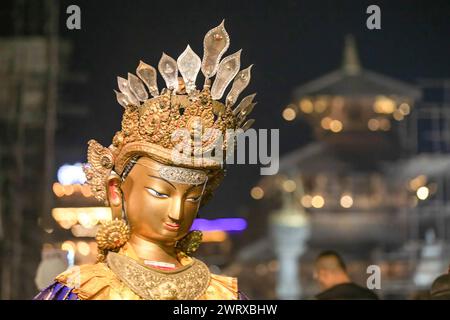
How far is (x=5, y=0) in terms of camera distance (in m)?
5.08

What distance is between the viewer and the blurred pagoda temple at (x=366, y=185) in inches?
209

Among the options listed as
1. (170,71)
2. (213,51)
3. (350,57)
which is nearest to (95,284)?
(170,71)

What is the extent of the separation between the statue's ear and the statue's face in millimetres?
49

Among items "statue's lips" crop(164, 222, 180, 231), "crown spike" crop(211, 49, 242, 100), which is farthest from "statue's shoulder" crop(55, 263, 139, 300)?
"crown spike" crop(211, 49, 242, 100)

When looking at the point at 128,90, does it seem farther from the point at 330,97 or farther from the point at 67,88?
the point at 330,97

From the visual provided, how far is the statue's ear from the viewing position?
338cm

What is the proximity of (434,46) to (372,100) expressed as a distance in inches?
27.4

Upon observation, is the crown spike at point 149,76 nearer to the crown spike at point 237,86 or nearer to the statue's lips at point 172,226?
the crown spike at point 237,86

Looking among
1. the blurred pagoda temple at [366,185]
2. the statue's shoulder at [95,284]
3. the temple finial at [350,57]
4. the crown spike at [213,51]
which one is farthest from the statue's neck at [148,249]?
the temple finial at [350,57]

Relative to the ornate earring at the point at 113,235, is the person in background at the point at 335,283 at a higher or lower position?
lower

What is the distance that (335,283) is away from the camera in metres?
4.54

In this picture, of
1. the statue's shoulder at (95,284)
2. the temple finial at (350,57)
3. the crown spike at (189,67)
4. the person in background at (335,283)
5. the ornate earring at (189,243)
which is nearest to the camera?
the statue's shoulder at (95,284)

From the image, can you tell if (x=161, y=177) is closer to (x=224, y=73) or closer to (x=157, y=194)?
(x=157, y=194)
